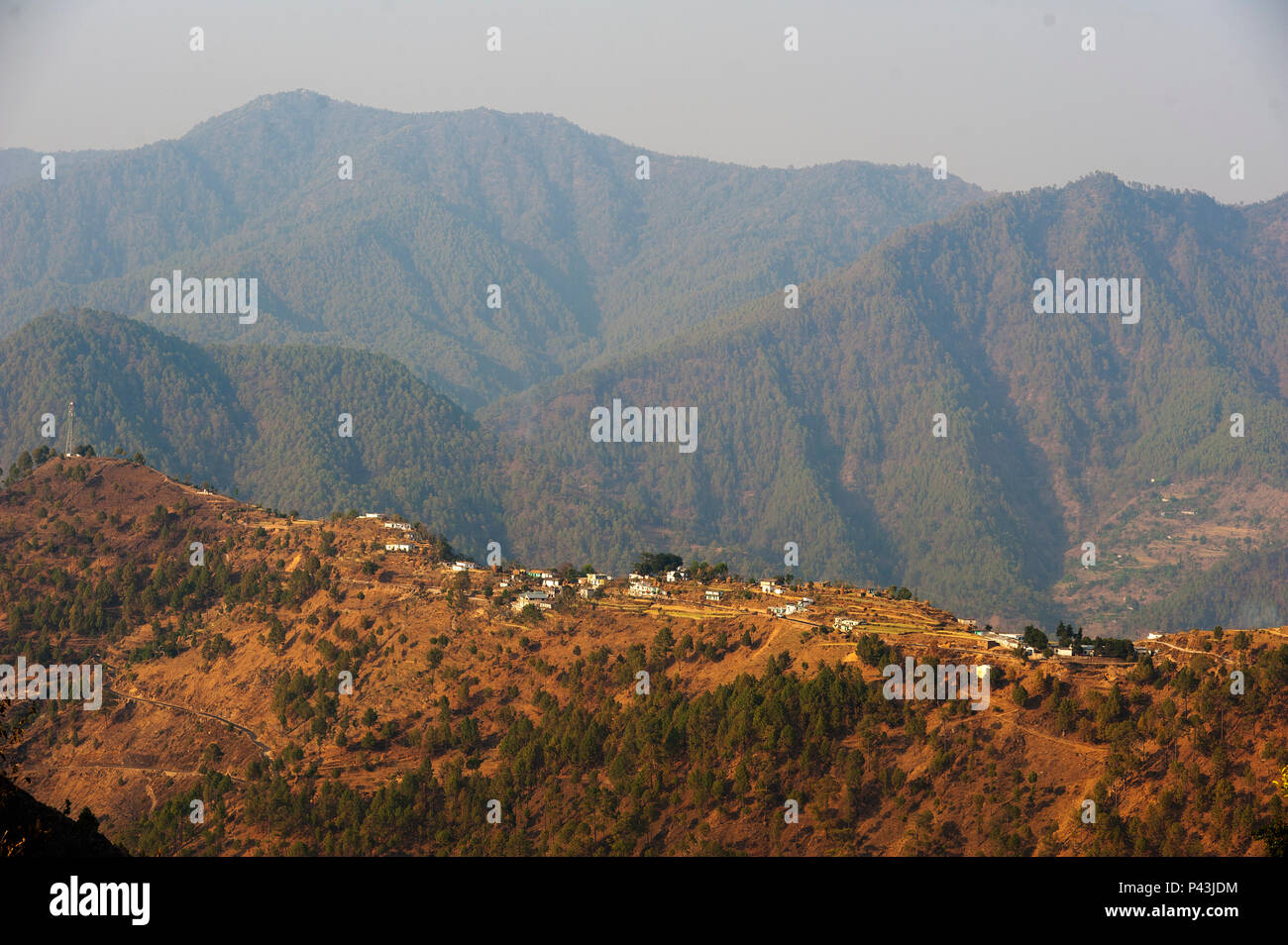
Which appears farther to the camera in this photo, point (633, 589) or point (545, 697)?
point (633, 589)

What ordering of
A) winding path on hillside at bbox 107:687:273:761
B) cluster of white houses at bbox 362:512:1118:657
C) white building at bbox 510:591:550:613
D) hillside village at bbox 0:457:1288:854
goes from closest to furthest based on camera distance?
hillside village at bbox 0:457:1288:854, cluster of white houses at bbox 362:512:1118:657, winding path on hillside at bbox 107:687:273:761, white building at bbox 510:591:550:613

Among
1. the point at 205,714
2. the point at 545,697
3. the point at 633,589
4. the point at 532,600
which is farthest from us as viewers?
the point at 633,589

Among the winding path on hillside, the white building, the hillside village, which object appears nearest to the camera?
the hillside village

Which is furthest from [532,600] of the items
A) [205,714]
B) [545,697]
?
[205,714]

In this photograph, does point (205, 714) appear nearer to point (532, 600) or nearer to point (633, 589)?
point (532, 600)

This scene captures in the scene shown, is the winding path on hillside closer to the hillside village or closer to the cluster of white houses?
the hillside village

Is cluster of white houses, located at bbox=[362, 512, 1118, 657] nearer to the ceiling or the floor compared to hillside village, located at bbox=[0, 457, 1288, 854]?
nearer to the ceiling

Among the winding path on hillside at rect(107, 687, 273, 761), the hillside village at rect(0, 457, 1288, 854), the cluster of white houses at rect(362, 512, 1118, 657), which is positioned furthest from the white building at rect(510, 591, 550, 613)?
the winding path on hillside at rect(107, 687, 273, 761)

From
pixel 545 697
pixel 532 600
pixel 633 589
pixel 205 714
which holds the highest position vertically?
pixel 633 589

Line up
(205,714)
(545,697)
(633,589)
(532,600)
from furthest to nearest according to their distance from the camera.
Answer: (633,589), (205,714), (532,600), (545,697)
